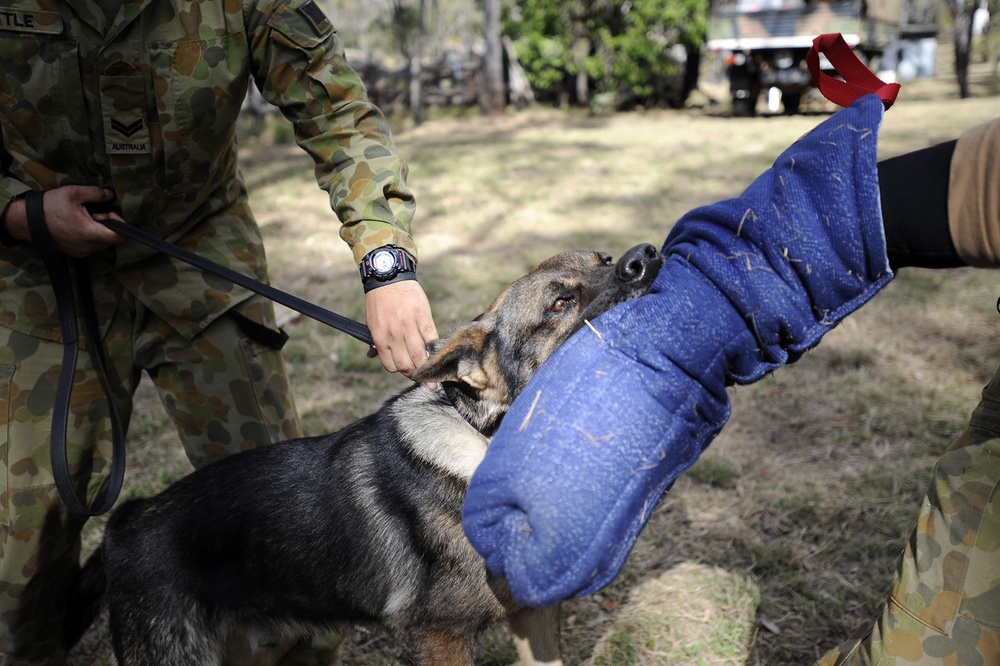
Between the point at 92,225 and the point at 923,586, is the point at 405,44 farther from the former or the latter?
the point at 923,586

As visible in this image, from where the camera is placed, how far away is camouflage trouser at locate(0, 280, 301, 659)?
276cm

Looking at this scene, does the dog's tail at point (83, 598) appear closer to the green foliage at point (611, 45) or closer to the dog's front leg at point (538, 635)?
the dog's front leg at point (538, 635)

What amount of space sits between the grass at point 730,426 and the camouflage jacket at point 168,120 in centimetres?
175

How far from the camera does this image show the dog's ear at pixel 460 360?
238 cm

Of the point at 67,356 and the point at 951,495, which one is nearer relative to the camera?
the point at 951,495

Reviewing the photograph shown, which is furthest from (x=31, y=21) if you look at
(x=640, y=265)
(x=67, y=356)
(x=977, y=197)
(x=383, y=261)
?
(x=977, y=197)

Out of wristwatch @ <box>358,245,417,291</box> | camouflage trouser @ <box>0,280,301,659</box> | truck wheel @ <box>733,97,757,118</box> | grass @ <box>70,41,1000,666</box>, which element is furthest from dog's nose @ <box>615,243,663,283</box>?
truck wheel @ <box>733,97,757,118</box>

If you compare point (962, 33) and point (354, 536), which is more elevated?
point (962, 33)

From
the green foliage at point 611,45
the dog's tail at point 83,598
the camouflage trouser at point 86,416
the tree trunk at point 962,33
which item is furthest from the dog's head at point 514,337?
the tree trunk at point 962,33

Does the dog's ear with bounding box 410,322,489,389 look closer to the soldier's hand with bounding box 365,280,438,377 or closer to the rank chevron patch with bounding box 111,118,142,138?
the soldier's hand with bounding box 365,280,438,377

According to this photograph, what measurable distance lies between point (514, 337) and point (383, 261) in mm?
554

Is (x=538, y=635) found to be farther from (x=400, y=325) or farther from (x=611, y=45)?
(x=611, y=45)

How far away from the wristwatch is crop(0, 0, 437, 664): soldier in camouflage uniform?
2cm

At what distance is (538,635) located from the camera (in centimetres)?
279
